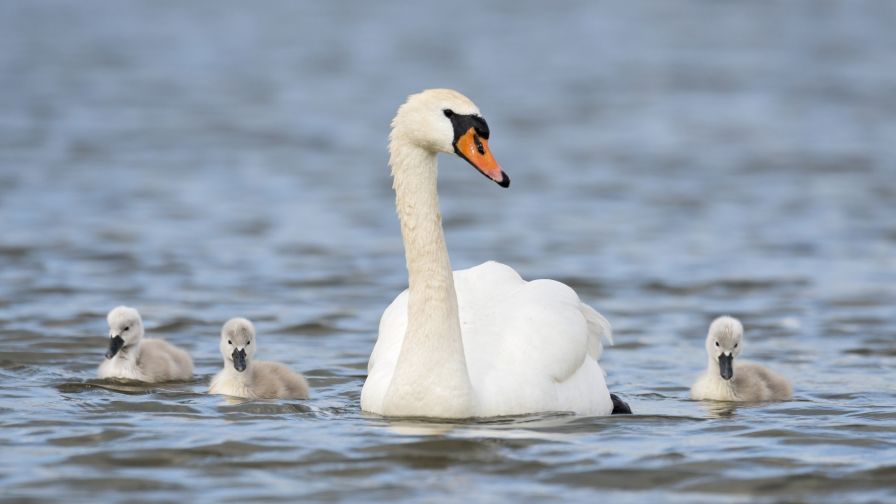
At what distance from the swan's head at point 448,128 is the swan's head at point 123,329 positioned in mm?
2709

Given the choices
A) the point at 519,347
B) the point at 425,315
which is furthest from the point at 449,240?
the point at 425,315

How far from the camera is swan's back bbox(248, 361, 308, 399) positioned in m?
9.73

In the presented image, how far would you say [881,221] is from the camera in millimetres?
17438

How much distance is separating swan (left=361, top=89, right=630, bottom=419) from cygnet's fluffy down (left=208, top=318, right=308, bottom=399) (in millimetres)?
704

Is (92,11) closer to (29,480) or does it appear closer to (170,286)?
(170,286)

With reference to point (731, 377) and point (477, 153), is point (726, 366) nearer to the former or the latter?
point (731, 377)

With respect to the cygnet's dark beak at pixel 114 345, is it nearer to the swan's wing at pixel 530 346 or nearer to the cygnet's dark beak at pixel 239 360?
the cygnet's dark beak at pixel 239 360

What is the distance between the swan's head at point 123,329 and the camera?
1045cm

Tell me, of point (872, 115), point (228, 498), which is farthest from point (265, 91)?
point (228, 498)

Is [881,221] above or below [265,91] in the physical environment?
below

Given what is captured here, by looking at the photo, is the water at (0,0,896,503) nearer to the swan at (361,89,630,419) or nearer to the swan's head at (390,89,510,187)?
the swan at (361,89,630,419)

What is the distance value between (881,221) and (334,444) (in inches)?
416

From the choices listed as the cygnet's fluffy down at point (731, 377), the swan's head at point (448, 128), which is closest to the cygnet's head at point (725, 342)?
the cygnet's fluffy down at point (731, 377)

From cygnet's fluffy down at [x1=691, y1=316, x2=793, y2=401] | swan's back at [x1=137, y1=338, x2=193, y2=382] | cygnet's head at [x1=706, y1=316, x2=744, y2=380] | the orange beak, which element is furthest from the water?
the orange beak
